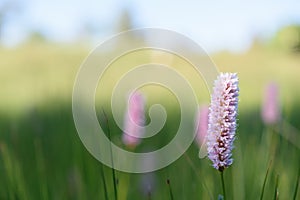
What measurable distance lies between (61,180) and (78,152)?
37 cm

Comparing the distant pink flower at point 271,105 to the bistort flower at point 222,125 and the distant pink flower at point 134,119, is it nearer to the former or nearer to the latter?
the distant pink flower at point 134,119

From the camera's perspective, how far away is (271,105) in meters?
1.49

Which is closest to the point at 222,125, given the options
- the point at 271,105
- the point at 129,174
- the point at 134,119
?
the point at 134,119

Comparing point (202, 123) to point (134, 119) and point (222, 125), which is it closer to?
point (134, 119)

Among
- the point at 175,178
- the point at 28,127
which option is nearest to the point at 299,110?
the point at 28,127

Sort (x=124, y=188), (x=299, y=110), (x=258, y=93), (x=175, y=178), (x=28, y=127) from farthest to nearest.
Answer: (x=258, y=93) → (x=299, y=110) → (x=28, y=127) → (x=175, y=178) → (x=124, y=188)

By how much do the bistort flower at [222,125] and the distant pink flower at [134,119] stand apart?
1.38ft

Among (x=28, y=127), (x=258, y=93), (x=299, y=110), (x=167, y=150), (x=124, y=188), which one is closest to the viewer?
(x=124, y=188)

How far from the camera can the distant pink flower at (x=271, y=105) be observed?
1.45 metres

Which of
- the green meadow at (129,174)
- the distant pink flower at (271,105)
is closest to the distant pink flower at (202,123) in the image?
the green meadow at (129,174)

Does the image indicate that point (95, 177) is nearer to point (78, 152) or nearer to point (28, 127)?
point (78, 152)

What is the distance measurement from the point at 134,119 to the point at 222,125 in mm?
A: 439

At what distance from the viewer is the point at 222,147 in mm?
681

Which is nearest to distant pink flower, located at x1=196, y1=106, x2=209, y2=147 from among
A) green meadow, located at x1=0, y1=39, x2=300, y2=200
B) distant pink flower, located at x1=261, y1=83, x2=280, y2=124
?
green meadow, located at x1=0, y1=39, x2=300, y2=200
